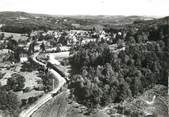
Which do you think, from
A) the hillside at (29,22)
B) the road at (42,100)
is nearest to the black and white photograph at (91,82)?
the road at (42,100)

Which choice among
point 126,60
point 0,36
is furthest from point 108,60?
point 0,36

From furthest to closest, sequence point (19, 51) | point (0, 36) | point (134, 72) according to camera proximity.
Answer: point (0, 36), point (19, 51), point (134, 72)

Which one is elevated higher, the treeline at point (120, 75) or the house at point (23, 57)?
the treeline at point (120, 75)

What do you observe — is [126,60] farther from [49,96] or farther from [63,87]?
[49,96]

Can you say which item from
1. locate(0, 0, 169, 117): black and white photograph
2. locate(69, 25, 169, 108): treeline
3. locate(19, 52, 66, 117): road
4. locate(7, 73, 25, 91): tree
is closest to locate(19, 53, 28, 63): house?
locate(0, 0, 169, 117): black and white photograph

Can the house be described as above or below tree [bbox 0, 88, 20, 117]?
below

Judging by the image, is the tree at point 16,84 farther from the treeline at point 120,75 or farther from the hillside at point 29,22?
the hillside at point 29,22

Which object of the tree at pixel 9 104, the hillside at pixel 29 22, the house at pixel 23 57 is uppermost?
the hillside at pixel 29 22

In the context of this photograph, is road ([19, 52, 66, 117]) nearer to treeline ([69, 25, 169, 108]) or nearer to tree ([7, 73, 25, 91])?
treeline ([69, 25, 169, 108])
